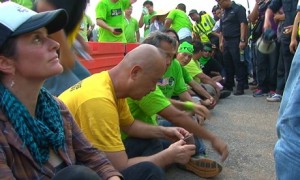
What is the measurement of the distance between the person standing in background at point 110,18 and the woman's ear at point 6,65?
150 inches

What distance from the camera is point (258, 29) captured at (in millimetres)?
6805

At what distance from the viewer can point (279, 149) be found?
1186 millimetres

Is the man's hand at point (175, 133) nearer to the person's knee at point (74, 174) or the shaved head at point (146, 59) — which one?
the shaved head at point (146, 59)

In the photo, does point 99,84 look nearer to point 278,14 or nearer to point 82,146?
point 82,146

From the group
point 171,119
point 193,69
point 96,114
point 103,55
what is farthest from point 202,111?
point 193,69

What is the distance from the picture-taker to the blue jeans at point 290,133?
110 cm

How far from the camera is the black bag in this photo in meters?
6.69

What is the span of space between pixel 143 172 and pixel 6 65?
868 mm

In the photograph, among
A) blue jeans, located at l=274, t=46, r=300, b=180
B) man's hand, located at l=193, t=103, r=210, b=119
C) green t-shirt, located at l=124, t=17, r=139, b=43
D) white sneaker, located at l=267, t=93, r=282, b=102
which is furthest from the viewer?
green t-shirt, located at l=124, t=17, r=139, b=43

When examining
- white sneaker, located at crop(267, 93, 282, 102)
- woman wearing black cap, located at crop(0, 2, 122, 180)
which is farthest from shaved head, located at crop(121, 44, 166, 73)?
white sneaker, located at crop(267, 93, 282, 102)

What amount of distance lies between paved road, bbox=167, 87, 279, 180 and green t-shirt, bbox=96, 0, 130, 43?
1.74 metres

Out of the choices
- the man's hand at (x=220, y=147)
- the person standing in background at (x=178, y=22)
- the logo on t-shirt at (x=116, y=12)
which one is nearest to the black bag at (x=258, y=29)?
the person standing in background at (x=178, y=22)

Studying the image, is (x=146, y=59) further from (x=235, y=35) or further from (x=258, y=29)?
(x=258, y=29)

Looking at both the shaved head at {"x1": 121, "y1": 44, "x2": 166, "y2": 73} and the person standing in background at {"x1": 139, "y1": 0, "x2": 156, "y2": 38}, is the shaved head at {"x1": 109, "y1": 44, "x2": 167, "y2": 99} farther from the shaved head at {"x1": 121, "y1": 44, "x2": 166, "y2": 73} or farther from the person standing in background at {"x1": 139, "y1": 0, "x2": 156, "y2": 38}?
the person standing in background at {"x1": 139, "y1": 0, "x2": 156, "y2": 38}
